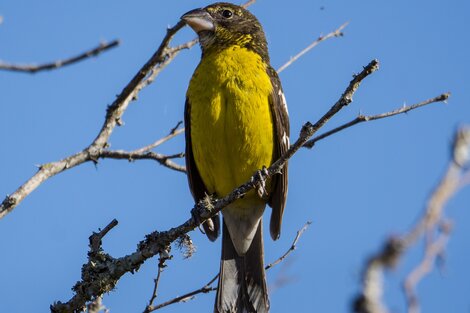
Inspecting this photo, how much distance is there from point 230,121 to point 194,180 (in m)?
0.89

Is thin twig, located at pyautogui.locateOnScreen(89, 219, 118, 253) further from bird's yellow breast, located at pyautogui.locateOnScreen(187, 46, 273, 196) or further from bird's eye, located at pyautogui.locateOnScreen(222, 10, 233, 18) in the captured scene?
bird's eye, located at pyautogui.locateOnScreen(222, 10, 233, 18)

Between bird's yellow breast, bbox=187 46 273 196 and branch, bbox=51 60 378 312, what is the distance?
0.79 metres

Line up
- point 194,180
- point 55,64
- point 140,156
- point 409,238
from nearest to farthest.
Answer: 1. point 409,238
2. point 55,64
3. point 140,156
4. point 194,180

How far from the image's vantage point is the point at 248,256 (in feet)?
18.3

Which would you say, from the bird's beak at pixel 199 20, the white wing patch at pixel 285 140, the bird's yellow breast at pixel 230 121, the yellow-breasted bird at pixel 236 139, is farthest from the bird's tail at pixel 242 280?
the bird's beak at pixel 199 20

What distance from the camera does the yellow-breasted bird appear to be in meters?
5.00

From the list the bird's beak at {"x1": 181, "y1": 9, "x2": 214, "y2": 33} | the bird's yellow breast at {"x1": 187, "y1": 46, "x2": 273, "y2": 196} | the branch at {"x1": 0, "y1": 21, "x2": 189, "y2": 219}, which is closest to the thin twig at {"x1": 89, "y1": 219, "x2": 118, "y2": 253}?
the branch at {"x1": 0, "y1": 21, "x2": 189, "y2": 219}

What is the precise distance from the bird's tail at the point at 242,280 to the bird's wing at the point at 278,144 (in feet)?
0.93

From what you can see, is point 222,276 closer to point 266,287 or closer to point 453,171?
point 266,287

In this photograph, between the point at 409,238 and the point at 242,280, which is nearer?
the point at 409,238

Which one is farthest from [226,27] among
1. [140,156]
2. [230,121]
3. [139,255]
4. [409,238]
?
[409,238]

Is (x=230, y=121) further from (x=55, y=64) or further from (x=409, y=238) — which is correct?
(x=409, y=238)

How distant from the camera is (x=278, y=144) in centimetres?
516

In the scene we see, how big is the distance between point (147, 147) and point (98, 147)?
1.35 feet
